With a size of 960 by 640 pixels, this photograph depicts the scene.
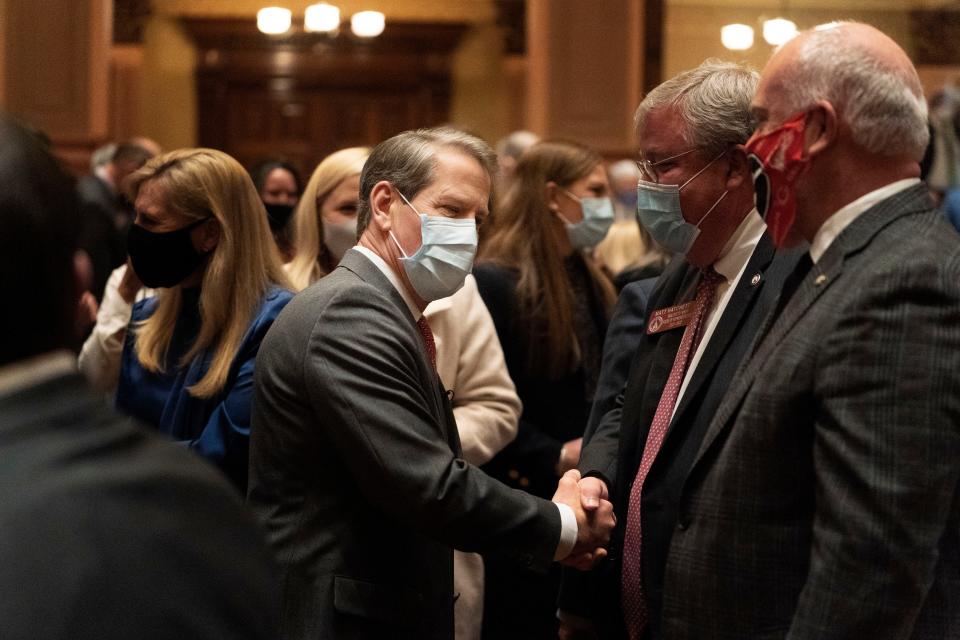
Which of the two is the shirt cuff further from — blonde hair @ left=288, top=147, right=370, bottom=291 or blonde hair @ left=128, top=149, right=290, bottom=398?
blonde hair @ left=288, top=147, right=370, bottom=291

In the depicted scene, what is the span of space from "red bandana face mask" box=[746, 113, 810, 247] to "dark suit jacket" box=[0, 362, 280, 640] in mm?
1066

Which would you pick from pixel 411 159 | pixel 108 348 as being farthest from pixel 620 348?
pixel 108 348

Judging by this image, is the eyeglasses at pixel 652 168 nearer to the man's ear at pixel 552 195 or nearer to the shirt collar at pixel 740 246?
the shirt collar at pixel 740 246

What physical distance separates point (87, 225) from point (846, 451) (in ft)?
17.9

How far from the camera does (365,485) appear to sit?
220 centimetres

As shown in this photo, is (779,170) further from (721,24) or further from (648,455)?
(721,24)

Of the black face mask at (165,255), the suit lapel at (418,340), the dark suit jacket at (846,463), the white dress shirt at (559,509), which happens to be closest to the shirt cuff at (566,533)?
the white dress shirt at (559,509)

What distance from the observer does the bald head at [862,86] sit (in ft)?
6.12

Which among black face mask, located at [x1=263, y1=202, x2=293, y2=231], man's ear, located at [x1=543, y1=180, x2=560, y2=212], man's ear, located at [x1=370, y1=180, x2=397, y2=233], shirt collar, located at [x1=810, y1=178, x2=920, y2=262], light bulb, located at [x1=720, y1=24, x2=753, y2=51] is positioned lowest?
black face mask, located at [x1=263, y1=202, x2=293, y2=231]

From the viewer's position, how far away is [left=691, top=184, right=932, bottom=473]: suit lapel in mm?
1853

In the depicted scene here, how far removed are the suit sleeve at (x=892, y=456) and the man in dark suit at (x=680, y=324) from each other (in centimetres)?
57

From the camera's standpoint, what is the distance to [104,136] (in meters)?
9.95

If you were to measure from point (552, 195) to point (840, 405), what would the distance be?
2.48m

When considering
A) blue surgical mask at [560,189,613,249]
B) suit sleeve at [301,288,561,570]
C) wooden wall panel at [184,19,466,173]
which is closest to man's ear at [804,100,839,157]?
suit sleeve at [301,288,561,570]
